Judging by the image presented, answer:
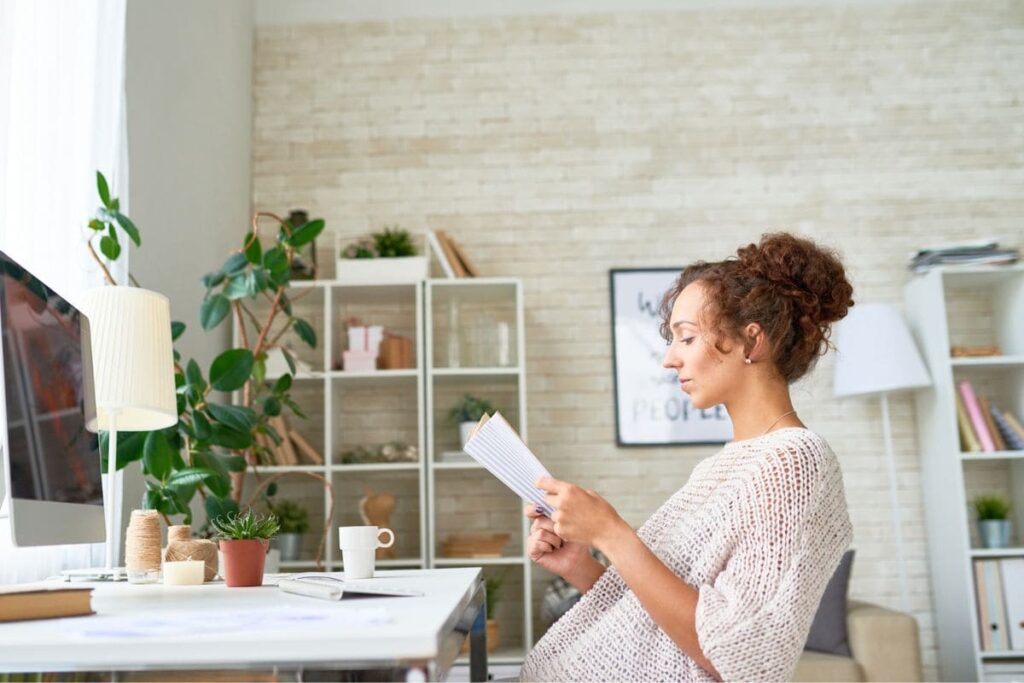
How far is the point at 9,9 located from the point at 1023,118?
3939mm

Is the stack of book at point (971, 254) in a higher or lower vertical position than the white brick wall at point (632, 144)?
lower

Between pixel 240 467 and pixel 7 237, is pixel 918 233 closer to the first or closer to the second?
pixel 240 467

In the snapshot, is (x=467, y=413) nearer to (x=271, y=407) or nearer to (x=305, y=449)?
(x=305, y=449)

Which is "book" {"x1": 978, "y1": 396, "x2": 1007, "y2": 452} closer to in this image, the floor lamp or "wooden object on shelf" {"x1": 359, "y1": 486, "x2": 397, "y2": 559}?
the floor lamp

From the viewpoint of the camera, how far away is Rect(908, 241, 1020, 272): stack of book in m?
3.94

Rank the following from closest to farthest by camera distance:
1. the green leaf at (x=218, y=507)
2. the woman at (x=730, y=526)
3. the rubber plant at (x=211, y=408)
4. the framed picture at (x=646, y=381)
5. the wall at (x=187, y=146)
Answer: the woman at (x=730, y=526) → the rubber plant at (x=211, y=408) → the green leaf at (x=218, y=507) → the wall at (x=187, y=146) → the framed picture at (x=646, y=381)

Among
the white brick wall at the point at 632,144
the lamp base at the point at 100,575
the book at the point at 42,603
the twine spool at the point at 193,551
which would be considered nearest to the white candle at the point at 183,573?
the twine spool at the point at 193,551

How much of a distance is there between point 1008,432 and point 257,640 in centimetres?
364

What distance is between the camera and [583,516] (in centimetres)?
141

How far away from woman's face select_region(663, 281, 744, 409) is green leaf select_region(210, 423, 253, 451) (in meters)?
1.57

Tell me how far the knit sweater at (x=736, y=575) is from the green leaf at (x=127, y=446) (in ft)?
4.31

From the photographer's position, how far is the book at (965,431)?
3850 mm

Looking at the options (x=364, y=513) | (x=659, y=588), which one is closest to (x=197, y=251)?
(x=364, y=513)

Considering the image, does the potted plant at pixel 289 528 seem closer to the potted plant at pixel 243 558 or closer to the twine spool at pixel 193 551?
the twine spool at pixel 193 551
